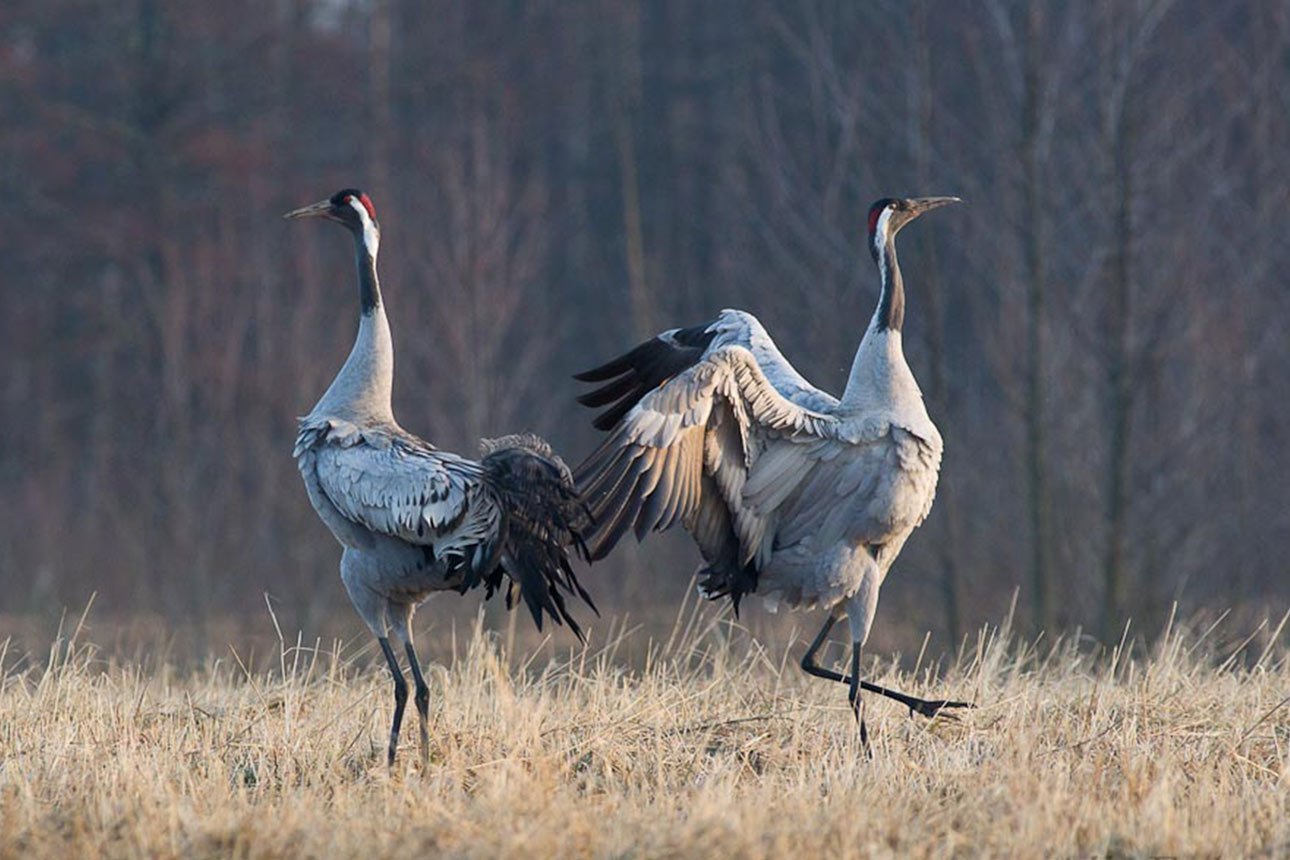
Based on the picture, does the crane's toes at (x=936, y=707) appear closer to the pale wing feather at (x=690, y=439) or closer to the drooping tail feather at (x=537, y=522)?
the pale wing feather at (x=690, y=439)

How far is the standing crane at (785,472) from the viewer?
6137mm

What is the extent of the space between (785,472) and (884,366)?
53 cm

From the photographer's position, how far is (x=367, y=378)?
6539mm

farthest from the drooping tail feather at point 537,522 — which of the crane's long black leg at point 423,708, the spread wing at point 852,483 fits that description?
the spread wing at point 852,483

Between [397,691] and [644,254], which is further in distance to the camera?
[644,254]

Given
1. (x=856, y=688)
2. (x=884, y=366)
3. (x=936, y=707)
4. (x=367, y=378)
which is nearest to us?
(x=936, y=707)

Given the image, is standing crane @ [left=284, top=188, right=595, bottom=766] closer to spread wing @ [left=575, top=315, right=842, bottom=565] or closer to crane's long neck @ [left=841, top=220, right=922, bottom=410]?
spread wing @ [left=575, top=315, right=842, bottom=565]

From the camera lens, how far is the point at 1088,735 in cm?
581

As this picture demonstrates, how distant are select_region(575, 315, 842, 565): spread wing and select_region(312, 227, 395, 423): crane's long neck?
2.80 feet

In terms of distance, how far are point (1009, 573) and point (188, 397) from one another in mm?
8067

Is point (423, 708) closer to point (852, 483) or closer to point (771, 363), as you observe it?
point (852, 483)

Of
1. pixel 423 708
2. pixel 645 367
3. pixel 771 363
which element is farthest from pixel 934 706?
pixel 645 367

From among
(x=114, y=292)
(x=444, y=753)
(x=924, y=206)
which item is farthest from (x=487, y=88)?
(x=444, y=753)

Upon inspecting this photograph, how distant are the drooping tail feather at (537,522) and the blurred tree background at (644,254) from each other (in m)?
6.53
